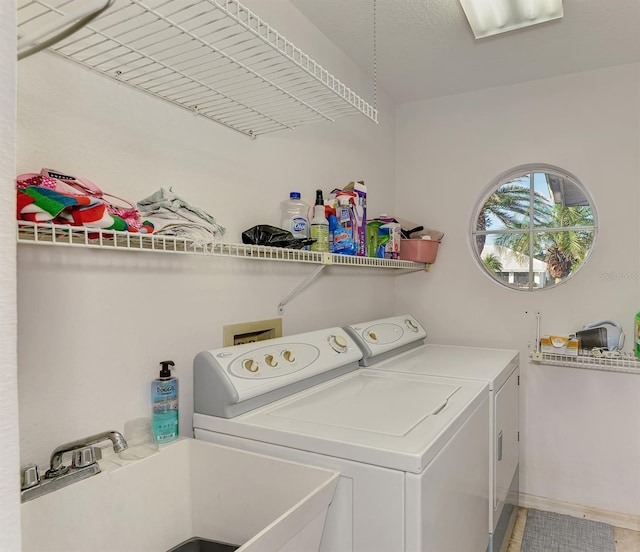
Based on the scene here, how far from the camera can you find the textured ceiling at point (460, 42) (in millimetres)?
2092

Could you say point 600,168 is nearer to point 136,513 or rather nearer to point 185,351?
point 185,351

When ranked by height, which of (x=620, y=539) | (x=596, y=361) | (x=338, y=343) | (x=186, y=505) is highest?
(x=338, y=343)

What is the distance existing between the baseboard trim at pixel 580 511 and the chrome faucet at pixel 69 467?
8.59 ft

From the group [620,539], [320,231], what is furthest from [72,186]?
[620,539]

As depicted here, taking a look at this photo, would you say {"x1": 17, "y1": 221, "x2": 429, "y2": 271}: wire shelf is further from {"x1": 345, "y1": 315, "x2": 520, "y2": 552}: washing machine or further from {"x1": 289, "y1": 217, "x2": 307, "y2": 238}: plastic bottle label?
{"x1": 345, "y1": 315, "x2": 520, "y2": 552}: washing machine

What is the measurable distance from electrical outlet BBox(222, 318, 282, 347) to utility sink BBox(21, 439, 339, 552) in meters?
0.44

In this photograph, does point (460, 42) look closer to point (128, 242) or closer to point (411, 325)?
point (411, 325)

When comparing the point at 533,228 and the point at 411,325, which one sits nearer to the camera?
the point at 411,325

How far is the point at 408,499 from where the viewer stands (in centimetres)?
111

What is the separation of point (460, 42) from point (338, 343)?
5.62 ft

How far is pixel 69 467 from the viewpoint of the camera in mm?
1117

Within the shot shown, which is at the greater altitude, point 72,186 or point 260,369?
point 72,186

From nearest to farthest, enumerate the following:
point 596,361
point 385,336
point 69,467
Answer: point 69,467, point 385,336, point 596,361

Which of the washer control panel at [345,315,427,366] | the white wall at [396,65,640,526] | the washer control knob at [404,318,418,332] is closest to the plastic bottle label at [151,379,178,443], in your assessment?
the washer control panel at [345,315,427,366]
